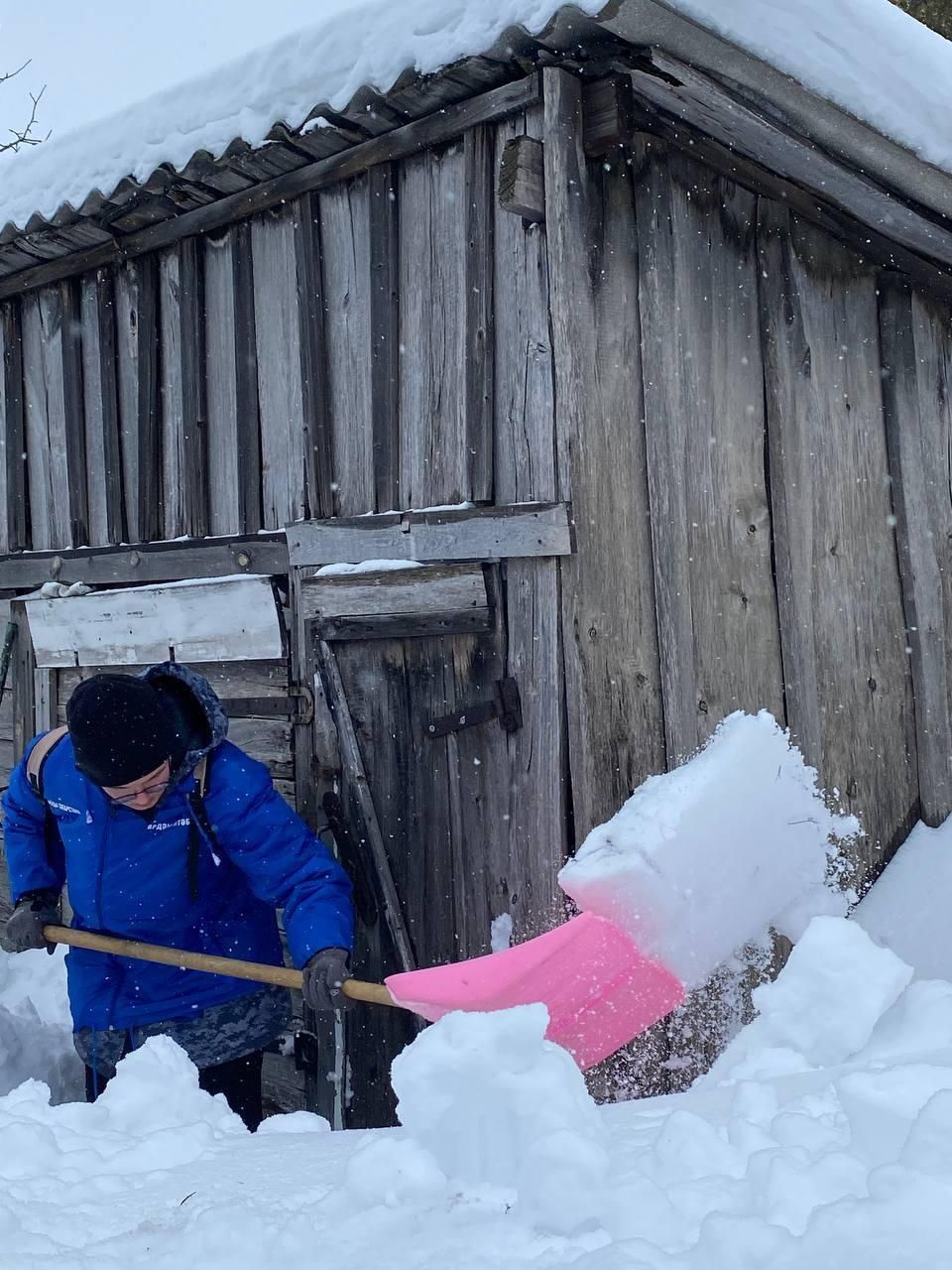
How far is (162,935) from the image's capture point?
393 cm

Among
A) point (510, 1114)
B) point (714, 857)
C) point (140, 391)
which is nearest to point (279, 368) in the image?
point (140, 391)

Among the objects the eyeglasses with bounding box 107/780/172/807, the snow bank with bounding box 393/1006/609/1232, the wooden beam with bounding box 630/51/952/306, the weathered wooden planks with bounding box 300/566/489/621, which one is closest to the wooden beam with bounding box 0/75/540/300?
the wooden beam with bounding box 630/51/952/306

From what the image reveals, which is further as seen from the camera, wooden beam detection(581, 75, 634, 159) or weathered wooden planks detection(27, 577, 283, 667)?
weathered wooden planks detection(27, 577, 283, 667)

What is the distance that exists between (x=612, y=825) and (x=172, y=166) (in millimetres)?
2910

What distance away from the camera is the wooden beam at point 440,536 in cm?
359

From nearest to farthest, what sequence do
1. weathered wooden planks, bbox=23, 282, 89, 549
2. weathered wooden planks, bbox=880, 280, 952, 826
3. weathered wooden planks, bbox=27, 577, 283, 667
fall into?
weathered wooden planks, bbox=27, 577, 283, 667 → weathered wooden planks, bbox=880, 280, 952, 826 → weathered wooden planks, bbox=23, 282, 89, 549

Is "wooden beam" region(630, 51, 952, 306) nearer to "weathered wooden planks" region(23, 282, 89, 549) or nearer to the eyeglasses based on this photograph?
the eyeglasses

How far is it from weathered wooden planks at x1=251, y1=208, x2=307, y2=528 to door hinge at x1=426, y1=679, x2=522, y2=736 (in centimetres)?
116

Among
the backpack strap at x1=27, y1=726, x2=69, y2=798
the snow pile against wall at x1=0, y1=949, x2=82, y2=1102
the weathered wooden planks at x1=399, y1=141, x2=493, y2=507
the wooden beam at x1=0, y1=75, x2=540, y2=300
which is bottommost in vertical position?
the snow pile against wall at x1=0, y1=949, x2=82, y2=1102

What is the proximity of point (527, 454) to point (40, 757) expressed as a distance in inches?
81.4

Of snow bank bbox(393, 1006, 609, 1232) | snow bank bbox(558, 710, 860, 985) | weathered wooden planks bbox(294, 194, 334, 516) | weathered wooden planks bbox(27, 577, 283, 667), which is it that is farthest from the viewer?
weathered wooden planks bbox(27, 577, 283, 667)

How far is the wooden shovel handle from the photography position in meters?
3.52

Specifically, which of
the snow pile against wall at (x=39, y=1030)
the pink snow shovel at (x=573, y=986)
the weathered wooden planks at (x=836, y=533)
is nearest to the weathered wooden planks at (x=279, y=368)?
the weathered wooden planks at (x=836, y=533)

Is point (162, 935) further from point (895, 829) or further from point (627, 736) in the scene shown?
point (895, 829)
